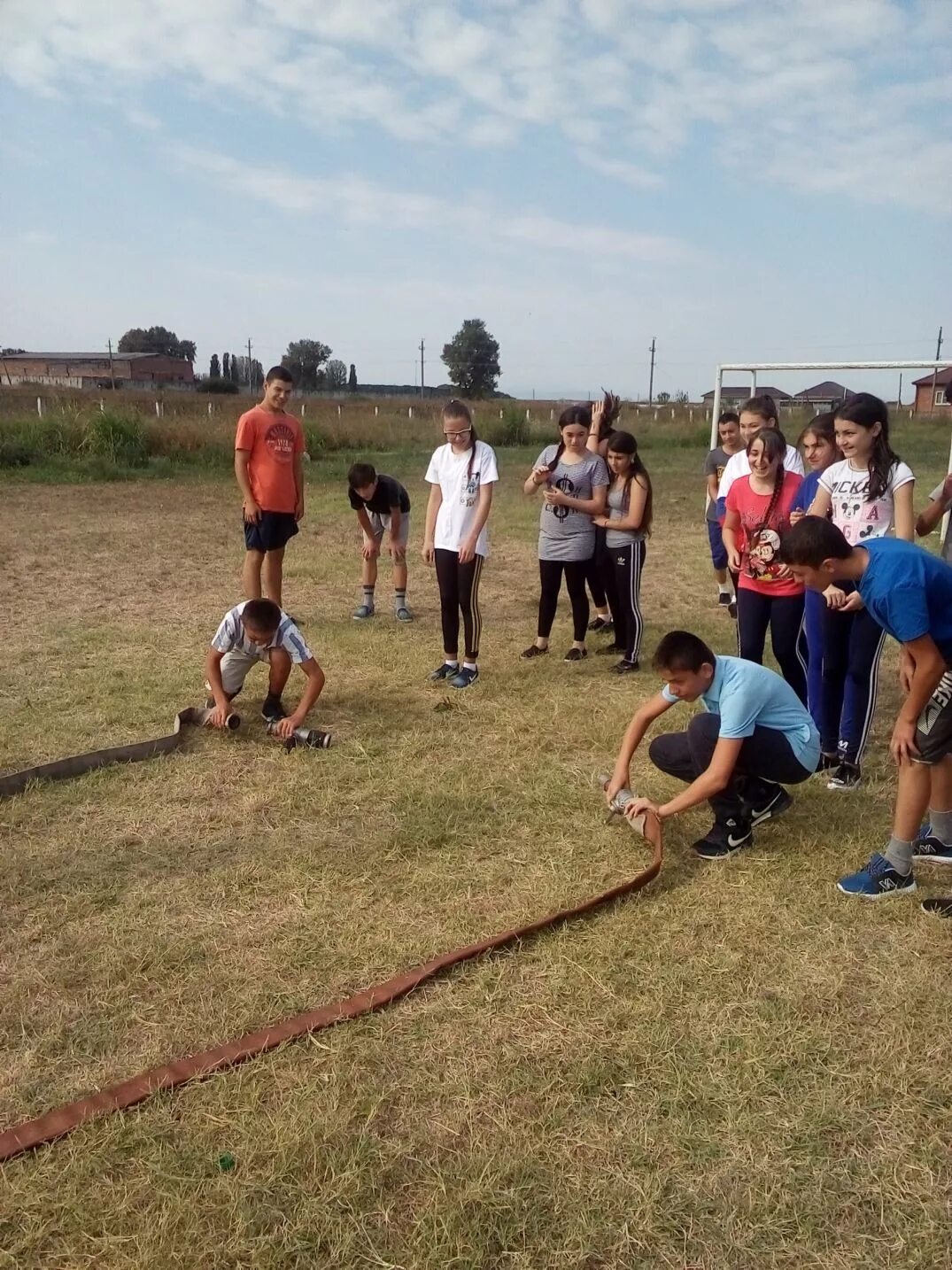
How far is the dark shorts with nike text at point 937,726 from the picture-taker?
2.86 metres

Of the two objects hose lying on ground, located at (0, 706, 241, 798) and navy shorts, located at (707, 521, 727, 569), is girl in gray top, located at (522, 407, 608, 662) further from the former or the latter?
hose lying on ground, located at (0, 706, 241, 798)

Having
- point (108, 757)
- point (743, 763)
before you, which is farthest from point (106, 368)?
point (743, 763)

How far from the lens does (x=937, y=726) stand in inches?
114

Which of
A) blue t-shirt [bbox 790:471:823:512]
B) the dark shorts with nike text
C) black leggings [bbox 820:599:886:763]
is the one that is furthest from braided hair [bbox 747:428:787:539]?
the dark shorts with nike text

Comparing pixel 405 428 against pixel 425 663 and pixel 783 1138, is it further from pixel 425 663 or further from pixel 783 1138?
pixel 783 1138

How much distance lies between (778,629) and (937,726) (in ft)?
4.73

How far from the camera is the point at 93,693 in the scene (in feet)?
16.7

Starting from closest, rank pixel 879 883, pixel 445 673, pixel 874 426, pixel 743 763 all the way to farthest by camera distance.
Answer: pixel 879 883
pixel 743 763
pixel 874 426
pixel 445 673

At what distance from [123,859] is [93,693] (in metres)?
2.03

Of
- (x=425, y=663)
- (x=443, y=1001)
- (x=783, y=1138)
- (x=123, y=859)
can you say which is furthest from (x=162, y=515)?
(x=783, y=1138)

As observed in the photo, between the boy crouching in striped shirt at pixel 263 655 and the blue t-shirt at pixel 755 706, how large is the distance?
1805 mm

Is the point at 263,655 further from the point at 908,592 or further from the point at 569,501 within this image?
the point at 908,592

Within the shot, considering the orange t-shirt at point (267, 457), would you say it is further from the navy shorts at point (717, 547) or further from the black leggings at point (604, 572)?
the navy shorts at point (717, 547)

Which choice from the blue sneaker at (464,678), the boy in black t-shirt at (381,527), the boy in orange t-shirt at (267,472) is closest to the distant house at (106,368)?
the boy in black t-shirt at (381,527)
